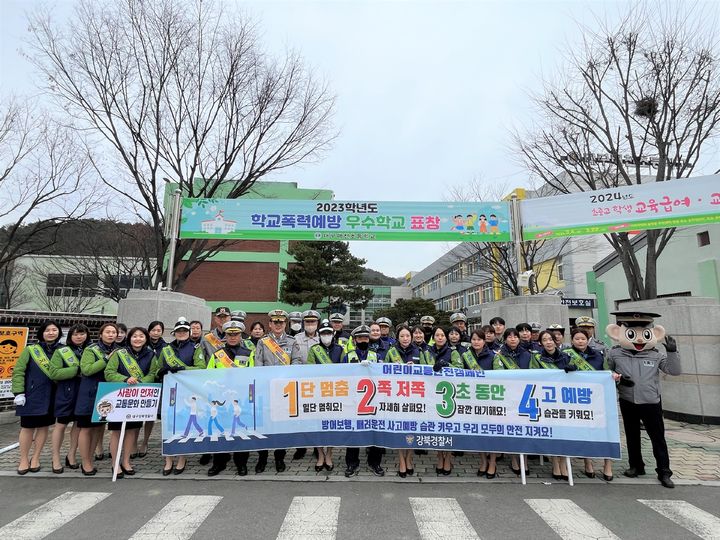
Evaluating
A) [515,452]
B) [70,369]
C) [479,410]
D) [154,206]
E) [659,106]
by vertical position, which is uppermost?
[659,106]

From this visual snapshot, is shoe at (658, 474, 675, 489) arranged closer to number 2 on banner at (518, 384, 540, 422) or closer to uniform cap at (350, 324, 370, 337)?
number 2 on banner at (518, 384, 540, 422)

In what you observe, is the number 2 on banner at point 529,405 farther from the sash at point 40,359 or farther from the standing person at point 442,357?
the sash at point 40,359

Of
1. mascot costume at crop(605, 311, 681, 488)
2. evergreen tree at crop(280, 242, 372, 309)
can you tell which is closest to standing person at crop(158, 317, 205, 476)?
mascot costume at crop(605, 311, 681, 488)

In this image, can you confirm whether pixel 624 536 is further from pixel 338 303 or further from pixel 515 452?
pixel 338 303

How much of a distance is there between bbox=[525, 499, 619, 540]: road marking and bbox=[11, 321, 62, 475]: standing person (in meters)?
6.02

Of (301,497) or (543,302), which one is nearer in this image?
(301,497)

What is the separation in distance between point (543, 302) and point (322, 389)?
6.55 meters

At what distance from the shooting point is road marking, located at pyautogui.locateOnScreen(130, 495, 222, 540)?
3.55 meters

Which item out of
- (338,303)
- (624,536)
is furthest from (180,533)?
(338,303)

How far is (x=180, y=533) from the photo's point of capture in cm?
358

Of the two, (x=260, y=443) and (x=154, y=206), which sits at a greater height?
(x=154, y=206)

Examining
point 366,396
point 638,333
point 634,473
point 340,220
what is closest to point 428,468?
point 366,396

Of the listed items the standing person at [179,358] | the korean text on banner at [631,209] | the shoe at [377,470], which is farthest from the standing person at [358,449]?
the korean text on banner at [631,209]

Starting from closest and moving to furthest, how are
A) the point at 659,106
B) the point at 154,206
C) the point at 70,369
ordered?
the point at 70,369 < the point at 659,106 < the point at 154,206
